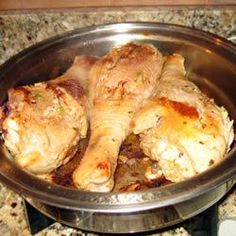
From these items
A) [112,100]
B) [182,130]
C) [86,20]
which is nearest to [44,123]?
A: [112,100]

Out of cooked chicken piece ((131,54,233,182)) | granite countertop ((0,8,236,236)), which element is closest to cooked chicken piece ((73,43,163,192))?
cooked chicken piece ((131,54,233,182))

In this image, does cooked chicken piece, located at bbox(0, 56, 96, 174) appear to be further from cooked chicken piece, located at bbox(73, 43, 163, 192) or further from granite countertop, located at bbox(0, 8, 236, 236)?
A: granite countertop, located at bbox(0, 8, 236, 236)

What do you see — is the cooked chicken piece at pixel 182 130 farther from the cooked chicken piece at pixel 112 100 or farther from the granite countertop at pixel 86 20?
the granite countertop at pixel 86 20

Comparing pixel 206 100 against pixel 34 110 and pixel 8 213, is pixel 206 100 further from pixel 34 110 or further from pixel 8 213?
pixel 8 213

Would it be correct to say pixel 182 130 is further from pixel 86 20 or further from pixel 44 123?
pixel 86 20

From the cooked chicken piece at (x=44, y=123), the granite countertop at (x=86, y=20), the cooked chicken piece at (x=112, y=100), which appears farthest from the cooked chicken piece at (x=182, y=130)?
the granite countertop at (x=86, y=20)

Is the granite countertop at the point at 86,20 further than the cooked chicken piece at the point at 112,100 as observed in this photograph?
Yes

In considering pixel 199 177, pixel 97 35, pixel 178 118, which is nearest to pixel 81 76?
pixel 97 35
